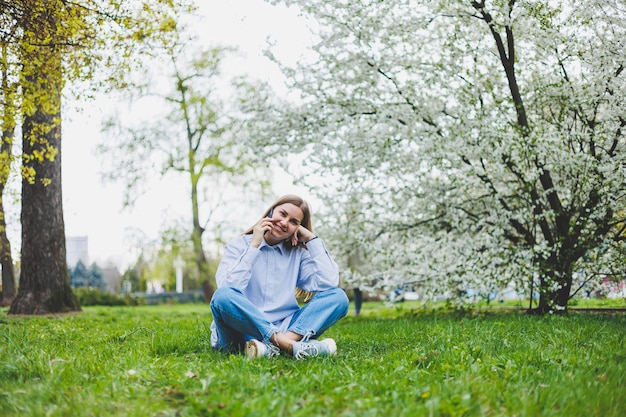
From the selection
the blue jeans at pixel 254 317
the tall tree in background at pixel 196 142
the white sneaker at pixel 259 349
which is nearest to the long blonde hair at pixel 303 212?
the blue jeans at pixel 254 317

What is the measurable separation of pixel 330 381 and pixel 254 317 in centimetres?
96

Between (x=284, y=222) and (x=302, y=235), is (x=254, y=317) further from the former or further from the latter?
(x=302, y=235)

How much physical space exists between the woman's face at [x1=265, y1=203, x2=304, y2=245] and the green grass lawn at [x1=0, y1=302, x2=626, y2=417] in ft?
2.94

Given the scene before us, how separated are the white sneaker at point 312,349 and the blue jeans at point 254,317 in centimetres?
8

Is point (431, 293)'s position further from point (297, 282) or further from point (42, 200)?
point (42, 200)

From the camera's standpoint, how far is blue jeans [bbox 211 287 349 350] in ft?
12.3

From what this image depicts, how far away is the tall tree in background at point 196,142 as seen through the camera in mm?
21734

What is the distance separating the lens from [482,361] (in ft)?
11.3

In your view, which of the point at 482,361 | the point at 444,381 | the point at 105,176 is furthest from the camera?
the point at 105,176

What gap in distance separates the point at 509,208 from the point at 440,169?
3.48 ft

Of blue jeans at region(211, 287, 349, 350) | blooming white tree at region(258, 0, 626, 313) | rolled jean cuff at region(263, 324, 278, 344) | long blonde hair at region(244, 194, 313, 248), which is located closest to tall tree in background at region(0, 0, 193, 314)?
blooming white tree at region(258, 0, 626, 313)

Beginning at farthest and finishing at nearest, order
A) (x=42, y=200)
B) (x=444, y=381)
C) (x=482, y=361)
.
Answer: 1. (x=42, y=200)
2. (x=482, y=361)
3. (x=444, y=381)

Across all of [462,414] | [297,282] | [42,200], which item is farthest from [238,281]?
[42,200]

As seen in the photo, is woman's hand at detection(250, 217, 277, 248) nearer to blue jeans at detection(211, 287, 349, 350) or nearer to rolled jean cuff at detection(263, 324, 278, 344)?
blue jeans at detection(211, 287, 349, 350)
